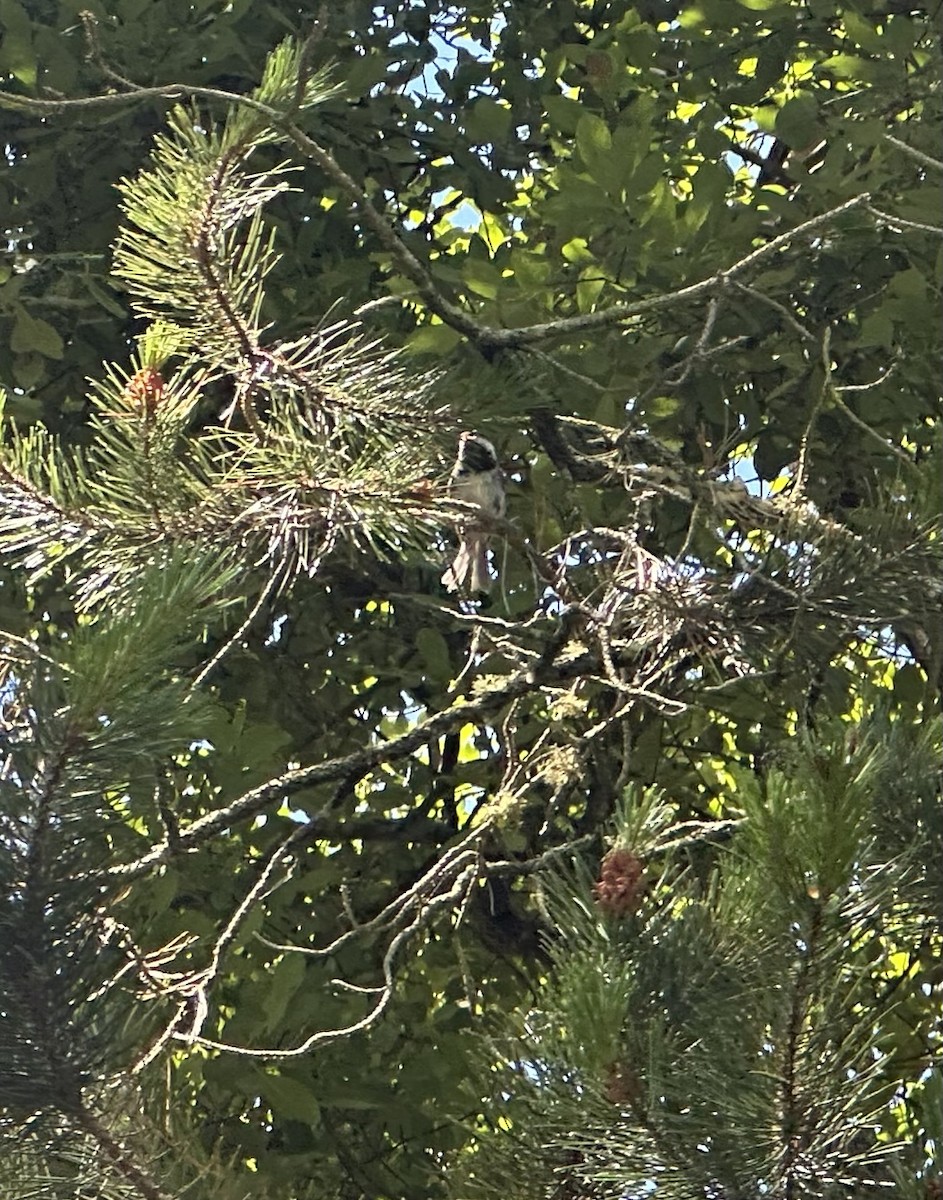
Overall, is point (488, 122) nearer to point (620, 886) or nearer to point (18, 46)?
point (18, 46)

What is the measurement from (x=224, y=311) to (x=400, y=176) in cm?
160

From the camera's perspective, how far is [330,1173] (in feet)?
8.29

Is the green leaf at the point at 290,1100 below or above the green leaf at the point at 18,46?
below

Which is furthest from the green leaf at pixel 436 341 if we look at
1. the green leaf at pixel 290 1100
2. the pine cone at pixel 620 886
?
the pine cone at pixel 620 886

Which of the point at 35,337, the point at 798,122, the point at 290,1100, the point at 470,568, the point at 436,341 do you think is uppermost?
the point at 798,122

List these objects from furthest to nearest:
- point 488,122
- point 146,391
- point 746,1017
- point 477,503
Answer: point 488,122 < point 477,503 < point 146,391 < point 746,1017

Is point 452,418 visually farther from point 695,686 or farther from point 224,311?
point 695,686

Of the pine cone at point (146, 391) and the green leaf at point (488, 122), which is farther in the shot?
the green leaf at point (488, 122)

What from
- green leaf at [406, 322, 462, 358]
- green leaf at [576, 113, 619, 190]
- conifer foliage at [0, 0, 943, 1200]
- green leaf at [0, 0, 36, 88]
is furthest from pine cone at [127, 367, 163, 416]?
green leaf at [0, 0, 36, 88]

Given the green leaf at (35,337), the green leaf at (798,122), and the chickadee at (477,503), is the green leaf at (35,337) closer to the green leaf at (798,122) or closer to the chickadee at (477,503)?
the chickadee at (477,503)

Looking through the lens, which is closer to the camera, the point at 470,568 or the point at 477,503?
the point at 477,503

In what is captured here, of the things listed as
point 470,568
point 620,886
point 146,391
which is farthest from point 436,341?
point 620,886

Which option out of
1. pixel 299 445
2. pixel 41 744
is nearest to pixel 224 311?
pixel 299 445

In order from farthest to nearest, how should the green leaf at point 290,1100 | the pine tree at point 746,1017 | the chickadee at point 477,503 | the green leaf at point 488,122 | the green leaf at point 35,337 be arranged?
1. the green leaf at point 488,122
2. the green leaf at point 35,337
3. the green leaf at point 290,1100
4. the chickadee at point 477,503
5. the pine tree at point 746,1017
